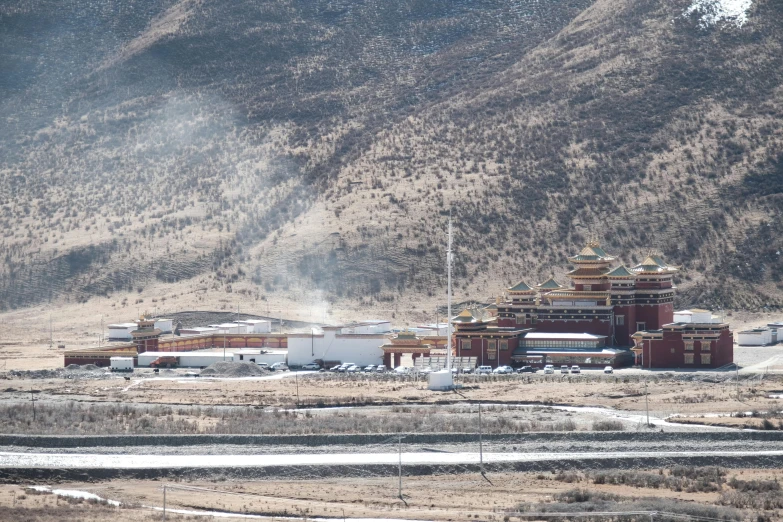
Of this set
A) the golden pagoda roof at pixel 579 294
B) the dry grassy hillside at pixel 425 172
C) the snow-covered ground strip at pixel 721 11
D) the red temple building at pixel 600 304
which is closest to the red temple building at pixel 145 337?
the red temple building at pixel 600 304

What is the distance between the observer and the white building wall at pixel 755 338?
106 m

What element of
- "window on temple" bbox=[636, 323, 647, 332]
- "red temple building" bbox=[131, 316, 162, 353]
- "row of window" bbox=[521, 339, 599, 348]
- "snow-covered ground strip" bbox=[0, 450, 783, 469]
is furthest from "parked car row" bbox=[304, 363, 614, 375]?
"snow-covered ground strip" bbox=[0, 450, 783, 469]

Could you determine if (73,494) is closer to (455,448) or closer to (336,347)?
(455,448)

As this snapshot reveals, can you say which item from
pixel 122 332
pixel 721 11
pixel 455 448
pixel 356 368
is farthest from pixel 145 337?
pixel 721 11

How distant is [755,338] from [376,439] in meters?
51.4

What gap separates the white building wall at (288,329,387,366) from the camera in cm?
10412

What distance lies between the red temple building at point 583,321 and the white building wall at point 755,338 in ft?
18.9

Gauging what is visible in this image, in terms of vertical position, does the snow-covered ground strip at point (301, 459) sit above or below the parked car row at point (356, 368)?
below

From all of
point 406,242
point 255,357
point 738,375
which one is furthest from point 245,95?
point 738,375

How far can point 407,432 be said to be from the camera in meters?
63.2

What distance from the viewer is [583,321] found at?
100625mm

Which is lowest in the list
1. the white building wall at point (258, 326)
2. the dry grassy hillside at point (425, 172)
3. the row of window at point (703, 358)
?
the row of window at point (703, 358)

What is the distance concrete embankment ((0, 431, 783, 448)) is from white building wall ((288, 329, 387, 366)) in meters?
41.5

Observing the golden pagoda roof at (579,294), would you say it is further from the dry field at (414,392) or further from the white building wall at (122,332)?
the white building wall at (122,332)
